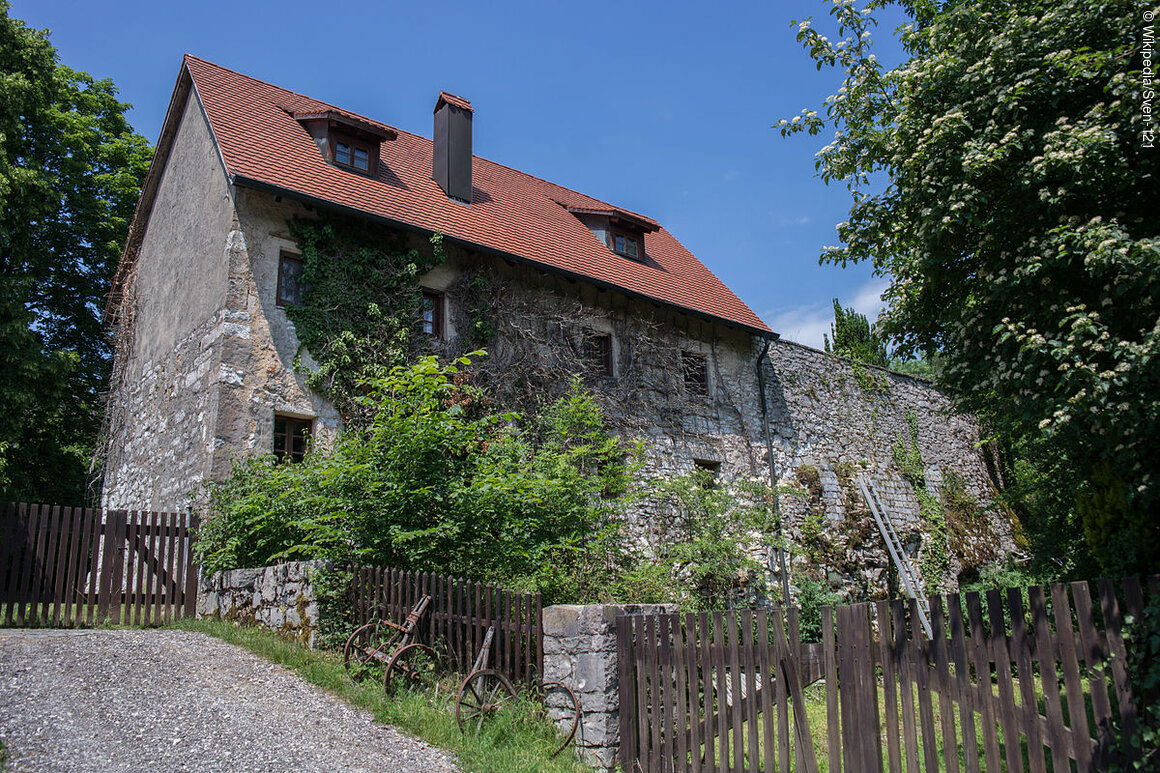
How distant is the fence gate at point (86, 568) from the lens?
8.83m

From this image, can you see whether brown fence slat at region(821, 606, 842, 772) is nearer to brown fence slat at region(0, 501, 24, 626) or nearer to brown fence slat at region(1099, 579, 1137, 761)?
brown fence slat at region(1099, 579, 1137, 761)

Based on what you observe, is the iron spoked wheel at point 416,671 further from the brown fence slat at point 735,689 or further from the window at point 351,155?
the window at point 351,155

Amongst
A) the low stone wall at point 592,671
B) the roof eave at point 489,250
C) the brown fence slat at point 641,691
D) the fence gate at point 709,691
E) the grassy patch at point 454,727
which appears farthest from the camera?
the roof eave at point 489,250

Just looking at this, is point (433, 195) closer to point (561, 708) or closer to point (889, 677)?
point (561, 708)

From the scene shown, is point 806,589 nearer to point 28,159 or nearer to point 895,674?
point 895,674

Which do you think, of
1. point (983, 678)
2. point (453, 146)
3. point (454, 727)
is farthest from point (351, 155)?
point (983, 678)

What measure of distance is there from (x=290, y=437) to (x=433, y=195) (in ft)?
17.4

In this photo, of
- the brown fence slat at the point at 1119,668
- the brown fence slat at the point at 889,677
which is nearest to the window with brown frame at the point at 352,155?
the brown fence slat at the point at 889,677

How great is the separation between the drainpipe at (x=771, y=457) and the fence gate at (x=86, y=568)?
10068mm

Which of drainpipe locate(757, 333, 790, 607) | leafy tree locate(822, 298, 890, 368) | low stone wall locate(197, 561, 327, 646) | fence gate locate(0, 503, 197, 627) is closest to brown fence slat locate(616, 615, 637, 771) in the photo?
low stone wall locate(197, 561, 327, 646)

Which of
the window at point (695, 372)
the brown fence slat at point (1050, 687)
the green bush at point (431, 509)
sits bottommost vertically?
the brown fence slat at point (1050, 687)

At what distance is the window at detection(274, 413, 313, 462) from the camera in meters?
10.8

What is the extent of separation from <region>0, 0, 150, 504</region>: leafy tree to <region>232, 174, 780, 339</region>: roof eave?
22.5 ft

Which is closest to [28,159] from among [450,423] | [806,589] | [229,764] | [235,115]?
[235,115]
